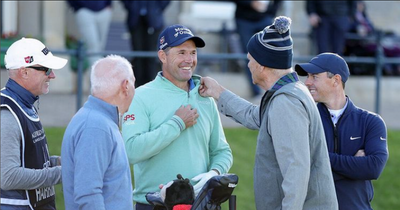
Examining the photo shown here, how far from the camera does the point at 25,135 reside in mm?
5133

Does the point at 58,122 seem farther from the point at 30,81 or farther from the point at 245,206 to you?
the point at 30,81

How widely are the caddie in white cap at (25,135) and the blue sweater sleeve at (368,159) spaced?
1890 millimetres

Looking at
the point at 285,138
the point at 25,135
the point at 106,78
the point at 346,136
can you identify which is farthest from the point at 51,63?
the point at 346,136

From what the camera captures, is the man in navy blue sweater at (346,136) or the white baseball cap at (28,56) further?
the man in navy blue sweater at (346,136)

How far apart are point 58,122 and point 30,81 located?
5870 mm

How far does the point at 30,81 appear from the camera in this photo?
5.30 meters

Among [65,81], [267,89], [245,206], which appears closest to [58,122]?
[65,81]

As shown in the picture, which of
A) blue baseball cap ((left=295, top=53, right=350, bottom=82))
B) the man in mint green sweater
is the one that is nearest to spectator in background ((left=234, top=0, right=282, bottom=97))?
blue baseball cap ((left=295, top=53, right=350, bottom=82))

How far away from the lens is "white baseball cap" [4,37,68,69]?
207 inches

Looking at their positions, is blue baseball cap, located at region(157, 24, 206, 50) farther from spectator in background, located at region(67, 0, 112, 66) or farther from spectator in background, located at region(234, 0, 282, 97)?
spectator in background, located at region(67, 0, 112, 66)

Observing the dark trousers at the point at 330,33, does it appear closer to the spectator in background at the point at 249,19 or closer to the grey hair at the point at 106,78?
the spectator in background at the point at 249,19

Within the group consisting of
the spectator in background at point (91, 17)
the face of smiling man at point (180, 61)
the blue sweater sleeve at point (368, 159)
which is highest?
the face of smiling man at point (180, 61)

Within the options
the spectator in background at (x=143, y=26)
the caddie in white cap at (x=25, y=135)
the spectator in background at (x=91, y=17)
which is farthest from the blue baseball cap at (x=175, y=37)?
the spectator in background at (x=91, y=17)

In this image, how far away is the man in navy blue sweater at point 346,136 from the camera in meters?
5.64
